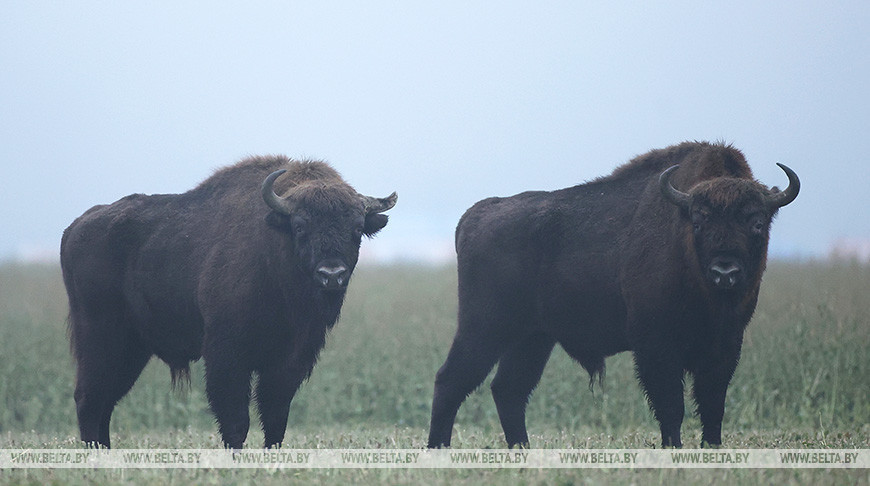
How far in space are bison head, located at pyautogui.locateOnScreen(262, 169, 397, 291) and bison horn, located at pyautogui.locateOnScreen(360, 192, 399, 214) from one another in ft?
0.45

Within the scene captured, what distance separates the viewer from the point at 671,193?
28.9 ft

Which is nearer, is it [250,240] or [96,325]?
[250,240]

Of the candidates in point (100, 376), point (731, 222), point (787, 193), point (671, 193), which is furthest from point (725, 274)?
point (100, 376)

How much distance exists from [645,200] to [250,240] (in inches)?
147

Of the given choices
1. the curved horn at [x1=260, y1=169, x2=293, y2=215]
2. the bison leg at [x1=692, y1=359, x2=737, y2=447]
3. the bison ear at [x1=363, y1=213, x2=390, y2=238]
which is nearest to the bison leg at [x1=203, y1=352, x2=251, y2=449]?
the curved horn at [x1=260, y1=169, x2=293, y2=215]

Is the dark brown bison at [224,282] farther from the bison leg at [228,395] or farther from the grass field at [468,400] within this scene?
the grass field at [468,400]

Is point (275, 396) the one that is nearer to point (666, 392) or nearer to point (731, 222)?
point (666, 392)

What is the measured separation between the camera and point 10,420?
15406mm

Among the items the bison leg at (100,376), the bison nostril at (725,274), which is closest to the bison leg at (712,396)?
the bison nostril at (725,274)

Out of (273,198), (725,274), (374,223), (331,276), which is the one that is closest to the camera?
(725,274)

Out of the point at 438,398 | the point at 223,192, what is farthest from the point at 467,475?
the point at 223,192

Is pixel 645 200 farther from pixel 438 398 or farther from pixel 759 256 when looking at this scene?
pixel 438 398

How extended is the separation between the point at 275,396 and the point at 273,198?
1.83 meters

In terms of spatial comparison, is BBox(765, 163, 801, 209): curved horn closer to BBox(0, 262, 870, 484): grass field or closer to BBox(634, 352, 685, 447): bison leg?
BBox(634, 352, 685, 447): bison leg
